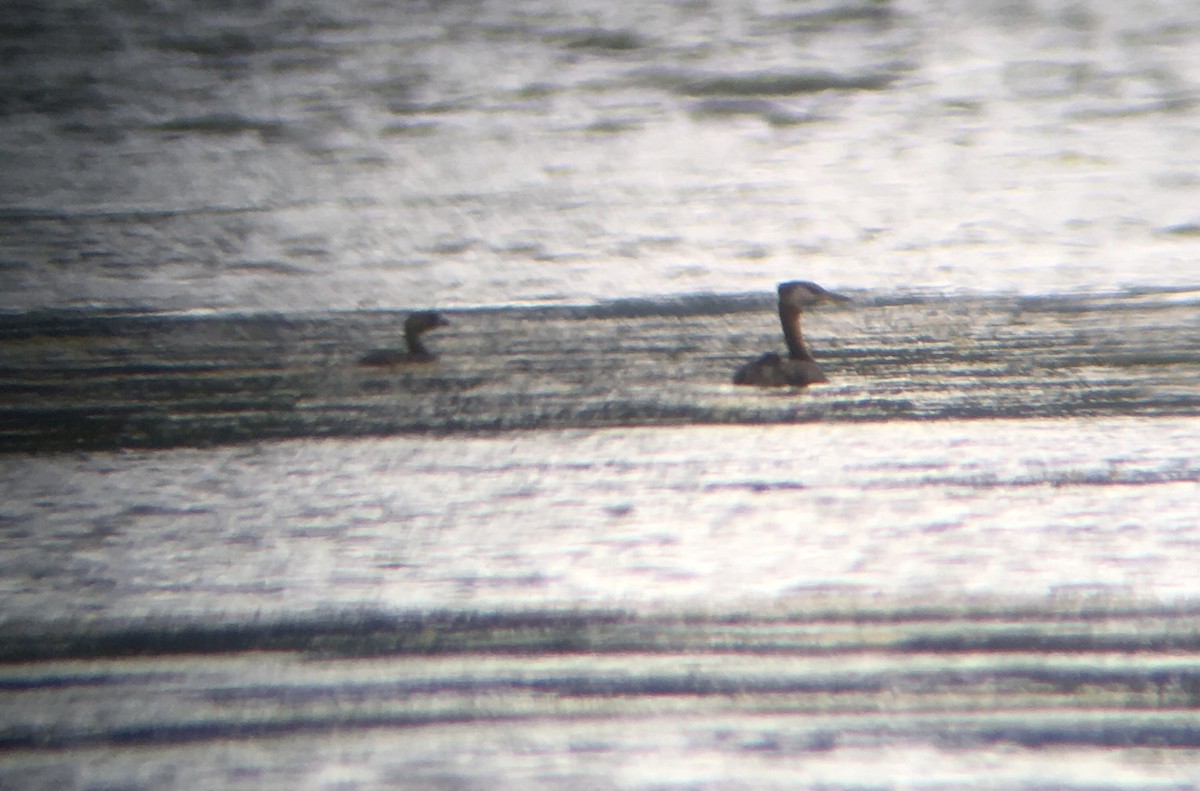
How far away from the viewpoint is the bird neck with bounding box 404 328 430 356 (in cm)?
79

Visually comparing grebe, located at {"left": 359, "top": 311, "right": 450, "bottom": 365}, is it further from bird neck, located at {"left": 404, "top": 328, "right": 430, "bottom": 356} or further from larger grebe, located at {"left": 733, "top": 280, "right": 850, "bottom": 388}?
larger grebe, located at {"left": 733, "top": 280, "right": 850, "bottom": 388}

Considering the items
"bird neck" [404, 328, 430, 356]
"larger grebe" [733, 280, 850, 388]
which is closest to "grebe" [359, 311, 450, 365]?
"bird neck" [404, 328, 430, 356]

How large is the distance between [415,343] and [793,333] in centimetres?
29

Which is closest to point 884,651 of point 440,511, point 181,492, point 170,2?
point 440,511

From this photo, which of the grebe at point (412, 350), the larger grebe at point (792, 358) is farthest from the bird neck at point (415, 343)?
the larger grebe at point (792, 358)

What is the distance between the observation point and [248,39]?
1072 millimetres

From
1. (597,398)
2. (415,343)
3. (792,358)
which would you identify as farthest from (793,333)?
(415,343)

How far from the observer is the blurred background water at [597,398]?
1.06 feet

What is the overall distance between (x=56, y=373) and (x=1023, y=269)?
78 centimetres

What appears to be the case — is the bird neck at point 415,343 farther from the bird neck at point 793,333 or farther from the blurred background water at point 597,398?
the bird neck at point 793,333

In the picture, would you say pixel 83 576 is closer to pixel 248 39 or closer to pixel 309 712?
pixel 309 712

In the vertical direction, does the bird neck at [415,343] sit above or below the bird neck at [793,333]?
above

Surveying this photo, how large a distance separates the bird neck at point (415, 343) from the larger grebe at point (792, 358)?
0.77 ft

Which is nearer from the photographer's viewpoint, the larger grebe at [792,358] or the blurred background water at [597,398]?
the blurred background water at [597,398]
